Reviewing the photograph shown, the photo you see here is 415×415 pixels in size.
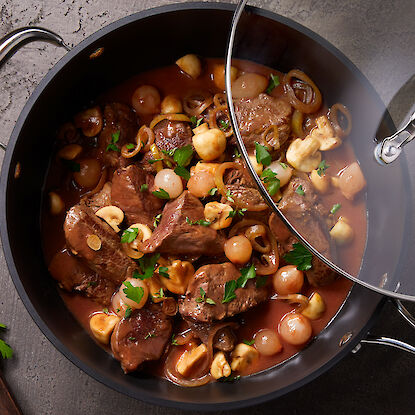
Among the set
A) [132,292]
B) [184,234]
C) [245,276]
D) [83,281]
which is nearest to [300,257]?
[245,276]

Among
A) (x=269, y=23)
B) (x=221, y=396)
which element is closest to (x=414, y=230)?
(x=269, y=23)

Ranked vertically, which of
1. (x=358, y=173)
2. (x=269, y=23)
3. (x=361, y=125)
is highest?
(x=269, y=23)

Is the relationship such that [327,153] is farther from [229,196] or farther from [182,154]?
[182,154]

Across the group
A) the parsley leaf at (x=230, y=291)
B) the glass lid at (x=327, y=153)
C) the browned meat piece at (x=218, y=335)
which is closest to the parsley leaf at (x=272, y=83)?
the glass lid at (x=327, y=153)

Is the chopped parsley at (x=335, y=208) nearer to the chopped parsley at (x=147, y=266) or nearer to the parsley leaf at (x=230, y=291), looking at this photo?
the parsley leaf at (x=230, y=291)

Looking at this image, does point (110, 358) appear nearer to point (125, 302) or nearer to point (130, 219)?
point (125, 302)
